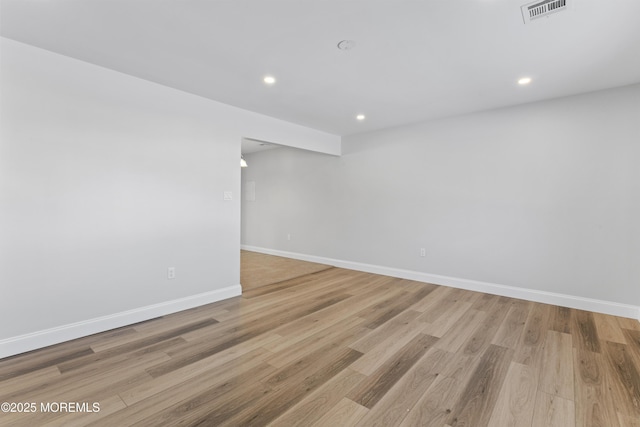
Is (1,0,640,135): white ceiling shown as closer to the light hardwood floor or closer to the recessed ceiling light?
the recessed ceiling light

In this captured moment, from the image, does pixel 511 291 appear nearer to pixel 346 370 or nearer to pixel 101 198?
pixel 346 370

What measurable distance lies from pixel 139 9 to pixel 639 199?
16.4 feet

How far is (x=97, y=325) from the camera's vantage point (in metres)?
2.69

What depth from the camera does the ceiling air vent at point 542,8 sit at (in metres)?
1.80

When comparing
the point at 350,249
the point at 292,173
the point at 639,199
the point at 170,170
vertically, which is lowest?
the point at 350,249

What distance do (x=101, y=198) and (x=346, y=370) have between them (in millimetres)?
2742

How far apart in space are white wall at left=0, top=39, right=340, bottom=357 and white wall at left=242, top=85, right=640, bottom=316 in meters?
2.49

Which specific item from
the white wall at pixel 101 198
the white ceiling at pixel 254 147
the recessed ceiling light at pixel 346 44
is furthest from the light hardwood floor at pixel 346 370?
the white ceiling at pixel 254 147

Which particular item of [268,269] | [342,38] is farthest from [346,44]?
[268,269]

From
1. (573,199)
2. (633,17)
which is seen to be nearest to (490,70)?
(633,17)

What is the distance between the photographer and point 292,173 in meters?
6.36

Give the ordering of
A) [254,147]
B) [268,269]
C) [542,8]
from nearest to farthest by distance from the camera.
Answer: [542,8], [268,269], [254,147]

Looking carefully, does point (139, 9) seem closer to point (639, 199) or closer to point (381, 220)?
point (381, 220)

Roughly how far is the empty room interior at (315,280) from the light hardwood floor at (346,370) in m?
0.02
